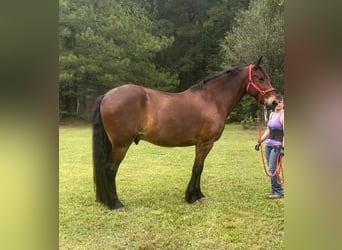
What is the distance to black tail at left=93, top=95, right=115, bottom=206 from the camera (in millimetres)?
1623

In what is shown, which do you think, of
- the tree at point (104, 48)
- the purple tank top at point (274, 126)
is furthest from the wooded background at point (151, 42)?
the purple tank top at point (274, 126)

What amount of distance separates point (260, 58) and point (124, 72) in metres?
0.54

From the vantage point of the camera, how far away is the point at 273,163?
5.32ft

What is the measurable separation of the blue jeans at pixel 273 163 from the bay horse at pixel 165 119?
0.57 ft

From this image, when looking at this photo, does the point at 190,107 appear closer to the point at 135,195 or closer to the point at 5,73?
the point at 135,195

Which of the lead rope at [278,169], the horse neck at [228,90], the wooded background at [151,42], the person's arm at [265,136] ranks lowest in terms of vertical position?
the lead rope at [278,169]

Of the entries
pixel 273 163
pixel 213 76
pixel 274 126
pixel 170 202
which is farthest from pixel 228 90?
pixel 170 202

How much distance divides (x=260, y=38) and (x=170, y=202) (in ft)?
2.45

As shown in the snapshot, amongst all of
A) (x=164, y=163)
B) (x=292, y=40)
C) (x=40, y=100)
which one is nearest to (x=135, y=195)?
(x=164, y=163)

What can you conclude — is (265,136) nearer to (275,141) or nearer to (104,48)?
(275,141)

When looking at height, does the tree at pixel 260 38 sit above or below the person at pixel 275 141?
above

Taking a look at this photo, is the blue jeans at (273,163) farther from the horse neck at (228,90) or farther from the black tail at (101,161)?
the black tail at (101,161)

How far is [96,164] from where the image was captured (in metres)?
1.63

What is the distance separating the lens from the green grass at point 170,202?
62.6 inches
